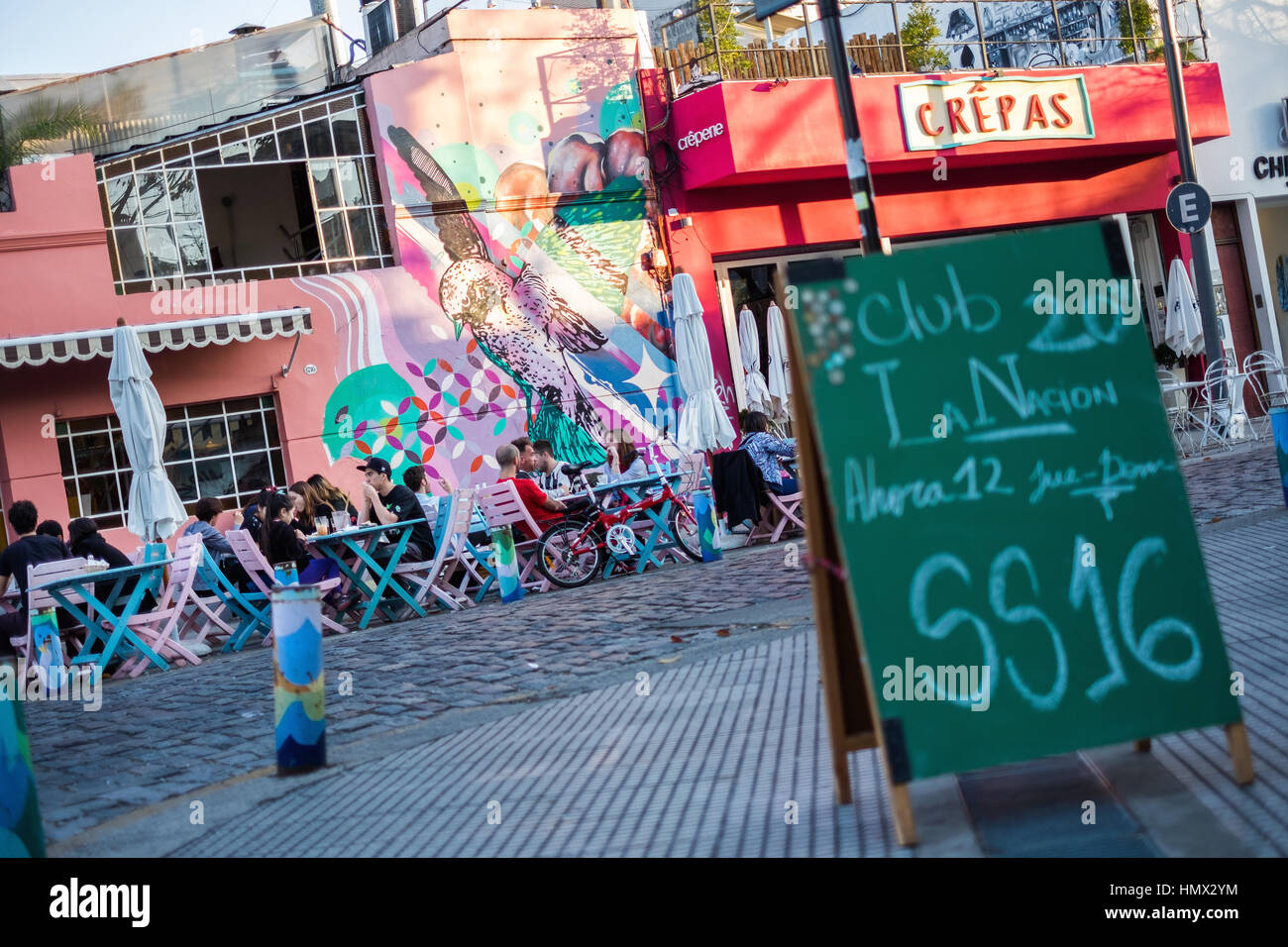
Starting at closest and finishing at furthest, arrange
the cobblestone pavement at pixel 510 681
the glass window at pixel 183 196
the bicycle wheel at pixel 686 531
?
the cobblestone pavement at pixel 510 681 → the bicycle wheel at pixel 686 531 → the glass window at pixel 183 196

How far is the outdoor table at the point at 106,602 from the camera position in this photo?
34.1 feet

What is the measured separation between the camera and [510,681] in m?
7.90

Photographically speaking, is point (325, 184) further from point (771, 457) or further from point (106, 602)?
point (106, 602)

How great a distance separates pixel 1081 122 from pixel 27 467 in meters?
16.3

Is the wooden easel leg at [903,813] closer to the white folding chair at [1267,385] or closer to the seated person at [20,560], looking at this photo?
the seated person at [20,560]

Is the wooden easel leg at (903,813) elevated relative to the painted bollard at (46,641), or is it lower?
lower

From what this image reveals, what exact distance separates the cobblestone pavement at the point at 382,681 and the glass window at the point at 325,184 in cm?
813

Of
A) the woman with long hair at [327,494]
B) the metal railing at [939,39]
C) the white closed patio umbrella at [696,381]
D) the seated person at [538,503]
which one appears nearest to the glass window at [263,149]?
the woman with long hair at [327,494]

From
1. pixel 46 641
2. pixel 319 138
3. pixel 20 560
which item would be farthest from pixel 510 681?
pixel 319 138

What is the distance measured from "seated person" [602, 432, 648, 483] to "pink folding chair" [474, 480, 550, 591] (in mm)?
1071

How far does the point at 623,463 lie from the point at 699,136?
542cm
